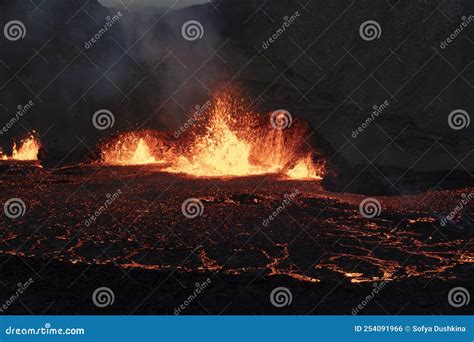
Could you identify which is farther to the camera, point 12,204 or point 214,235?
point 12,204

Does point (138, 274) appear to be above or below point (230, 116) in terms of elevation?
below

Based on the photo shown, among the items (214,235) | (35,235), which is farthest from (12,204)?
(214,235)

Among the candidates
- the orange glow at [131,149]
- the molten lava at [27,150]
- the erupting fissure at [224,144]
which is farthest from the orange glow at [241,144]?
the molten lava at [27,150]

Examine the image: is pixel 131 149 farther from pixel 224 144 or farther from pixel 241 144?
pixel 241 144

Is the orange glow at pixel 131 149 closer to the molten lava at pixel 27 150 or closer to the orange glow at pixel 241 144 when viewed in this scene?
the orange glow at pixel 241 144

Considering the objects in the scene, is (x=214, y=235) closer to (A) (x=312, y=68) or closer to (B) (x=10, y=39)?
(A) (x=312, y=68)

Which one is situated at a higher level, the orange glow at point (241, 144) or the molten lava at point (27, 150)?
the orange glow at point (241, 144)
